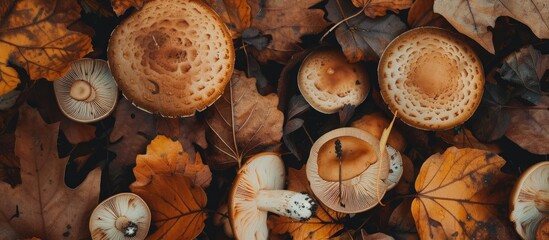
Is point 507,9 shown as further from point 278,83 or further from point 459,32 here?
point 278,83

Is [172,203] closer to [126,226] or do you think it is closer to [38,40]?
[126,226]

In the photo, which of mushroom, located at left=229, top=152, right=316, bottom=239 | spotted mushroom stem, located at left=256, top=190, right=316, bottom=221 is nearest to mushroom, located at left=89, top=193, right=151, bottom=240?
mushroom, located at left=229, top=152, right=316, bottom=239

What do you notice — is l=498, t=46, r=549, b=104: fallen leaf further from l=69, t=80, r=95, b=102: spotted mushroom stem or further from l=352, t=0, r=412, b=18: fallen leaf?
l=69, t=80, r=95, b=102: spotted mushroom stem

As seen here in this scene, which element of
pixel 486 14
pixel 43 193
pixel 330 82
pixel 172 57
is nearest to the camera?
pixel 172 57

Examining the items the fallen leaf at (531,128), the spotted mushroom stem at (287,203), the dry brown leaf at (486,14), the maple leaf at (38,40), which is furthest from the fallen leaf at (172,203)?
the fallen leaf at (531,128)


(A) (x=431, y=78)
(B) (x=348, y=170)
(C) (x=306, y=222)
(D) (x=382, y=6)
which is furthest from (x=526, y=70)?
(C) (x=306, y=222)

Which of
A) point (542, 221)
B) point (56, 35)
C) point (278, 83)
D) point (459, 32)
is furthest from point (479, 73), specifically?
point (56, 35)
